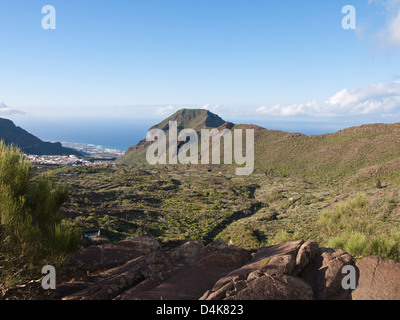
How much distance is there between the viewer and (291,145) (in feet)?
360

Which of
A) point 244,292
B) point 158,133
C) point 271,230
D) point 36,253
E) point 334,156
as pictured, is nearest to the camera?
point 244,292

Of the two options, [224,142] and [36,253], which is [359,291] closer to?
[36,253]

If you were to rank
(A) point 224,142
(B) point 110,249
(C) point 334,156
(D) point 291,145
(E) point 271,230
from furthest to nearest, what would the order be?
(A) point 224,142 < (D) point 291,145 < (C) point 334,156 < (E) point 271,230 < (B) point 110,249

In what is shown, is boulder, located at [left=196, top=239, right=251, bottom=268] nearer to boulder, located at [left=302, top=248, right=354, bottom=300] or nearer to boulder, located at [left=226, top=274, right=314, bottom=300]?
boulder, located at [left=302, top=248, right=354, bottom=300]

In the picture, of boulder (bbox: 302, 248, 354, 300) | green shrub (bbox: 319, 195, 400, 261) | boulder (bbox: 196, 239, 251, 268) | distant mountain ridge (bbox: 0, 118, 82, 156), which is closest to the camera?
boulder (bbox: 302, 248, 354, 300)

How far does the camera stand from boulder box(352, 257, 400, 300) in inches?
317

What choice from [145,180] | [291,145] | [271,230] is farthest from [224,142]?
[271,230]

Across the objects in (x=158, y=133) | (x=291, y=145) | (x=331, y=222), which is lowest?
(x=331, y=222)

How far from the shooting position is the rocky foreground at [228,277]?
8133 mm

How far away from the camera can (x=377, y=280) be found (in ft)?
28.0

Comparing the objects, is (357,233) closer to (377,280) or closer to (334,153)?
(377,280)

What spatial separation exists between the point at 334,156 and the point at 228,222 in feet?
200

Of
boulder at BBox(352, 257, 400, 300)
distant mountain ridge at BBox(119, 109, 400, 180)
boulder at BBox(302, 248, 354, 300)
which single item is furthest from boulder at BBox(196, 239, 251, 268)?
distant mountain ridge at BBox(119, 109, 400, 180)

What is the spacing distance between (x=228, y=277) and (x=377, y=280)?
5277 mm
